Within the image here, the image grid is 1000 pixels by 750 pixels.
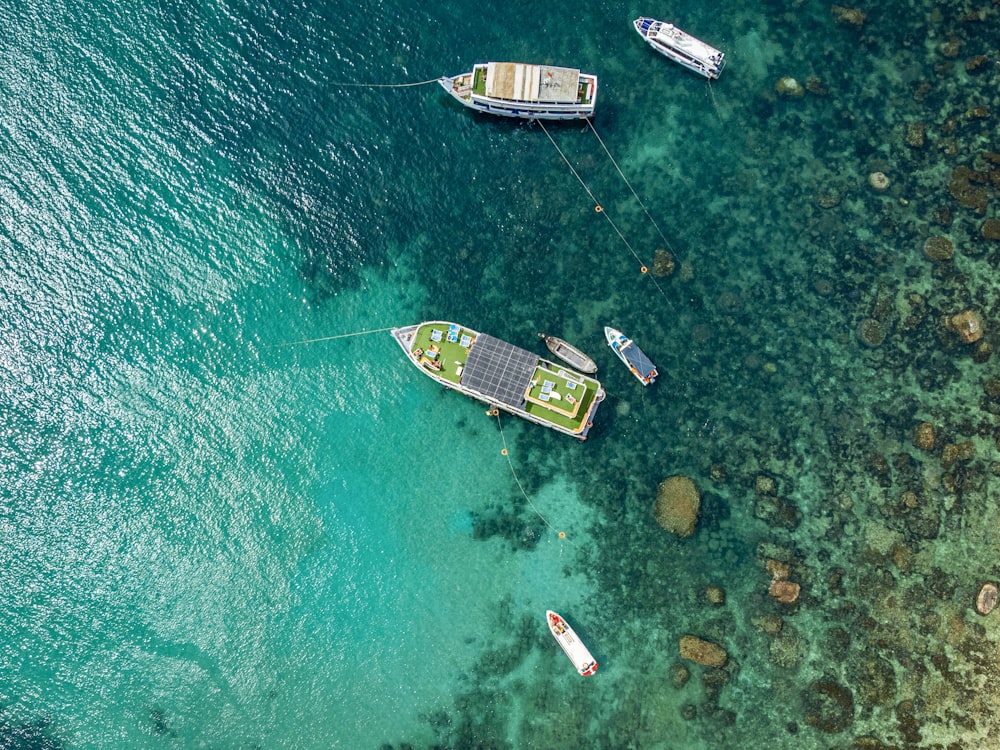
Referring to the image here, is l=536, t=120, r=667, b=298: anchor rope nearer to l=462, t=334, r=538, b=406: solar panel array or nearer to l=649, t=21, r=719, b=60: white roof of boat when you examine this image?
l=649, t=21, r=719, b=60: white roof of boat

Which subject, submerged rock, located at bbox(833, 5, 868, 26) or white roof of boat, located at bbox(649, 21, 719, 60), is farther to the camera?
submerged rock, located at bbox(833, 5, 868, 26)

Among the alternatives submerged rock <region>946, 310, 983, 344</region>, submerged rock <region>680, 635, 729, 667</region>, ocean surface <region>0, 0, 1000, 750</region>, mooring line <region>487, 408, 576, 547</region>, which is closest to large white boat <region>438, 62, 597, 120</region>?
ocean surface <region>0, 0, 1000, 750</region>

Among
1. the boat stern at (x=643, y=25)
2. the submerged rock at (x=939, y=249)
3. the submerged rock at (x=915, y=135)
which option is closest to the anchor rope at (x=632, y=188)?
the boat stern at (x=643, y=25)

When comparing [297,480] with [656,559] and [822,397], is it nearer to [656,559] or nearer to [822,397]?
[656,559]

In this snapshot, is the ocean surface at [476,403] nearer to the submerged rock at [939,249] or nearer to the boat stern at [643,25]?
the submerged rock at [939,249]

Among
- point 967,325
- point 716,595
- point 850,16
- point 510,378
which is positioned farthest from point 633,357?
point 850,16

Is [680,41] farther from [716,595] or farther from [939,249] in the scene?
[716,595]
